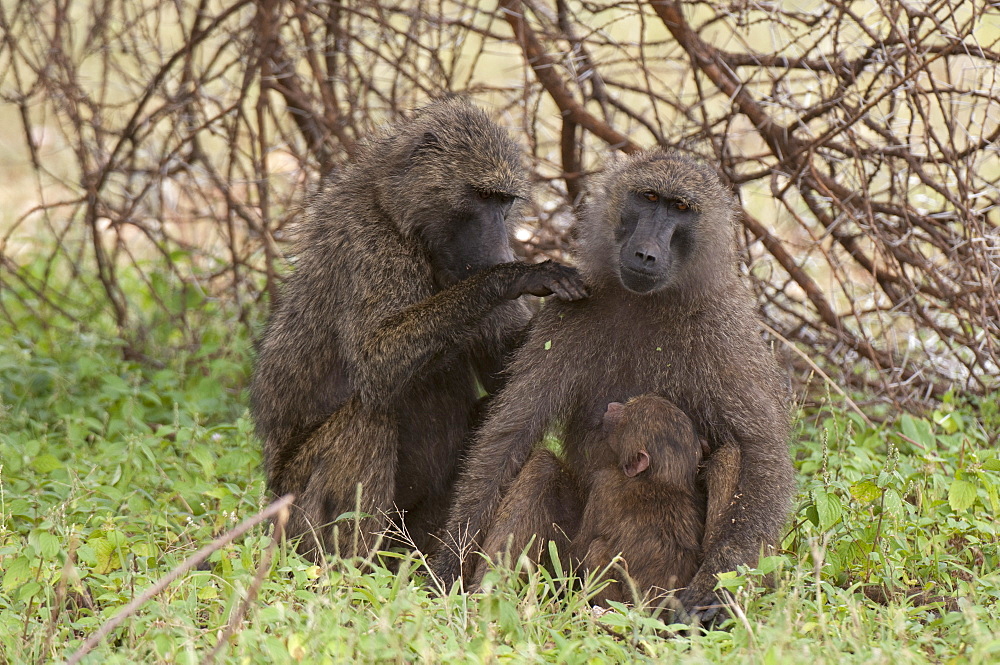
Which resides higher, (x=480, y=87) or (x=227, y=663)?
(x=480, y=87)

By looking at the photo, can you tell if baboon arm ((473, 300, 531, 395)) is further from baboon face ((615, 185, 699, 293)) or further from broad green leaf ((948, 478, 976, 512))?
broad green leaf ((948, 478, 976, 512))

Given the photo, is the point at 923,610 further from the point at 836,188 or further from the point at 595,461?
the point at 836,188

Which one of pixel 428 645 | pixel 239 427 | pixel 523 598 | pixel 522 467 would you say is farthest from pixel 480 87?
pixel 428 645

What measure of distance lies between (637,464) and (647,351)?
1.39ft

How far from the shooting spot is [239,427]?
14.1ft

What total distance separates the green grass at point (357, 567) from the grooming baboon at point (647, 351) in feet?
0.90

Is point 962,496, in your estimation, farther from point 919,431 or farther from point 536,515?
point 536,515

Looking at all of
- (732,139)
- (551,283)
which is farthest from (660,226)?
(732,139)

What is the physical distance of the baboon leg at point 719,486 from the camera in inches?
121

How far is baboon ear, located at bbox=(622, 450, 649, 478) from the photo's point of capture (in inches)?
121

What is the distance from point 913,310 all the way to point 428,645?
2713 mm

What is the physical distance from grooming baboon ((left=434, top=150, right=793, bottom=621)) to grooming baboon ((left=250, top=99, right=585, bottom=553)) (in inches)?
7.9

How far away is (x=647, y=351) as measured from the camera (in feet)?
→ 11.1

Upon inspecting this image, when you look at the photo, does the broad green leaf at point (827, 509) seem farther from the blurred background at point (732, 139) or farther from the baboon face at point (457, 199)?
the baboon face at point (457, 199)
